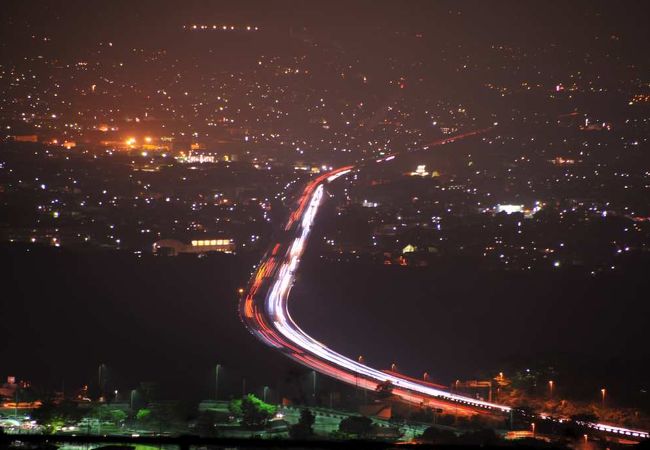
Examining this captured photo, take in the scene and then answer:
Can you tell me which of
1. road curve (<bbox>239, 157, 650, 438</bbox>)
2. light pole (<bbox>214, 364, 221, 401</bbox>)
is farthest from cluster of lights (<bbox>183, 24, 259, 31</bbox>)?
light pole (<bbox>214, 364, 221, 401</bbox>)

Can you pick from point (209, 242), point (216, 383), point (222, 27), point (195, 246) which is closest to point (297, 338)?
point (216, 383)

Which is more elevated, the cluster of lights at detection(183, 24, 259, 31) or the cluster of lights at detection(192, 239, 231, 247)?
the cluster of lights at detection(183, 24, 259, 31)

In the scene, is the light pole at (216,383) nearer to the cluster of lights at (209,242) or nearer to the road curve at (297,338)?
the road curve at (297,338)

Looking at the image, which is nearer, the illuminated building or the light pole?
the light pole

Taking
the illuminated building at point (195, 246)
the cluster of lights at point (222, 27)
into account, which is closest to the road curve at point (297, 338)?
the illuminated building at point (195, 246)

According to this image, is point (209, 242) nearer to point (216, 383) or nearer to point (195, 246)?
point (195, 246)

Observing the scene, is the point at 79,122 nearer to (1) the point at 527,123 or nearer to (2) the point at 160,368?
(1) the point at 527,123

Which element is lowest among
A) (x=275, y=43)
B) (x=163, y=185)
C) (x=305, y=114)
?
(x=163, y=185)

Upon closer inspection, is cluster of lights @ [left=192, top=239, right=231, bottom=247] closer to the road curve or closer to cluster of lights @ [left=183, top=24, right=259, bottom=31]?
the road curve

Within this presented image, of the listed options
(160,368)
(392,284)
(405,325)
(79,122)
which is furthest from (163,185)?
(160,368)
